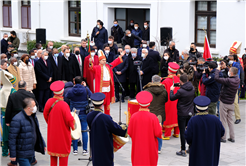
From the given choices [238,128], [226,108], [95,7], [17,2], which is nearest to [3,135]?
[226,108]

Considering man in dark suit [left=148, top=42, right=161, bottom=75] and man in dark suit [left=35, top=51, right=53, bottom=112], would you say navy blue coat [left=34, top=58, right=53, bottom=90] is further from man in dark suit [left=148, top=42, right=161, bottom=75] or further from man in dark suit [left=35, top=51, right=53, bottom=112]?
man in dark suit [left=148, top=42, right=161, bottom=75]

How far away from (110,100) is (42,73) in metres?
2.64

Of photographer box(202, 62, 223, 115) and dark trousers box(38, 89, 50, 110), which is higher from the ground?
photographer box(202, 62, 223, 115)

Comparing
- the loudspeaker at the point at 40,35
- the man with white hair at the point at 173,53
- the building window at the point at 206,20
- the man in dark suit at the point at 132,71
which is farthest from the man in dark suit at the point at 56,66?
the building window at the point at 206,20

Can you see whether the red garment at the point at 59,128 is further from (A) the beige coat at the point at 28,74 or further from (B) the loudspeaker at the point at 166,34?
(B) the loudspeaker at the point at 166,34

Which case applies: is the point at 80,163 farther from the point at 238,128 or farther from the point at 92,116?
the point at 238,128

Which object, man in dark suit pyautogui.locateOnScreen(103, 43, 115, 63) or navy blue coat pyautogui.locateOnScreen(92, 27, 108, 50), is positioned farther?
navy blue coat pyautogui.locateOnScreen(92, 27, 108, 50)

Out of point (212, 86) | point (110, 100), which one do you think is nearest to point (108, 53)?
point (110, 100)

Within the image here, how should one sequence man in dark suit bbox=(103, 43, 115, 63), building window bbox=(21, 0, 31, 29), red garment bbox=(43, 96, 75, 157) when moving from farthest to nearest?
building window bbox=(21, 0, 31, 29), man in dark suit bbox=(103, 43, 115, 63), red garment bbox=(43, 96, 75, 157)

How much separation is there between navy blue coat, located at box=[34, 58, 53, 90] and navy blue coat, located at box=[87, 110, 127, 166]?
20.2ft

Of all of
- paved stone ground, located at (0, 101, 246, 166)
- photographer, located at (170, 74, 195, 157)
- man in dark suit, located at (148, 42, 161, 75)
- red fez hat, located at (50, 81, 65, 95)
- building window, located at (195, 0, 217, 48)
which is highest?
building window, located at (195, 0, 217, 48)

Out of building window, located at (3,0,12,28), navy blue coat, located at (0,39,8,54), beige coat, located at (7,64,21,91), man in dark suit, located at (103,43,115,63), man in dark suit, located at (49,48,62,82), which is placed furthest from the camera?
building window, located at (3,0,12,28)

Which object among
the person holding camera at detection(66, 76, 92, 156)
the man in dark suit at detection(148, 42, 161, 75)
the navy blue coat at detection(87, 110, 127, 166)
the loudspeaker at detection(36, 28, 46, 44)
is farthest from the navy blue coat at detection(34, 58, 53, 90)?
the navy blue coat at detection(87, 110, 127, 166)

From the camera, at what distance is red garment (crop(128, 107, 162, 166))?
6.51 m
